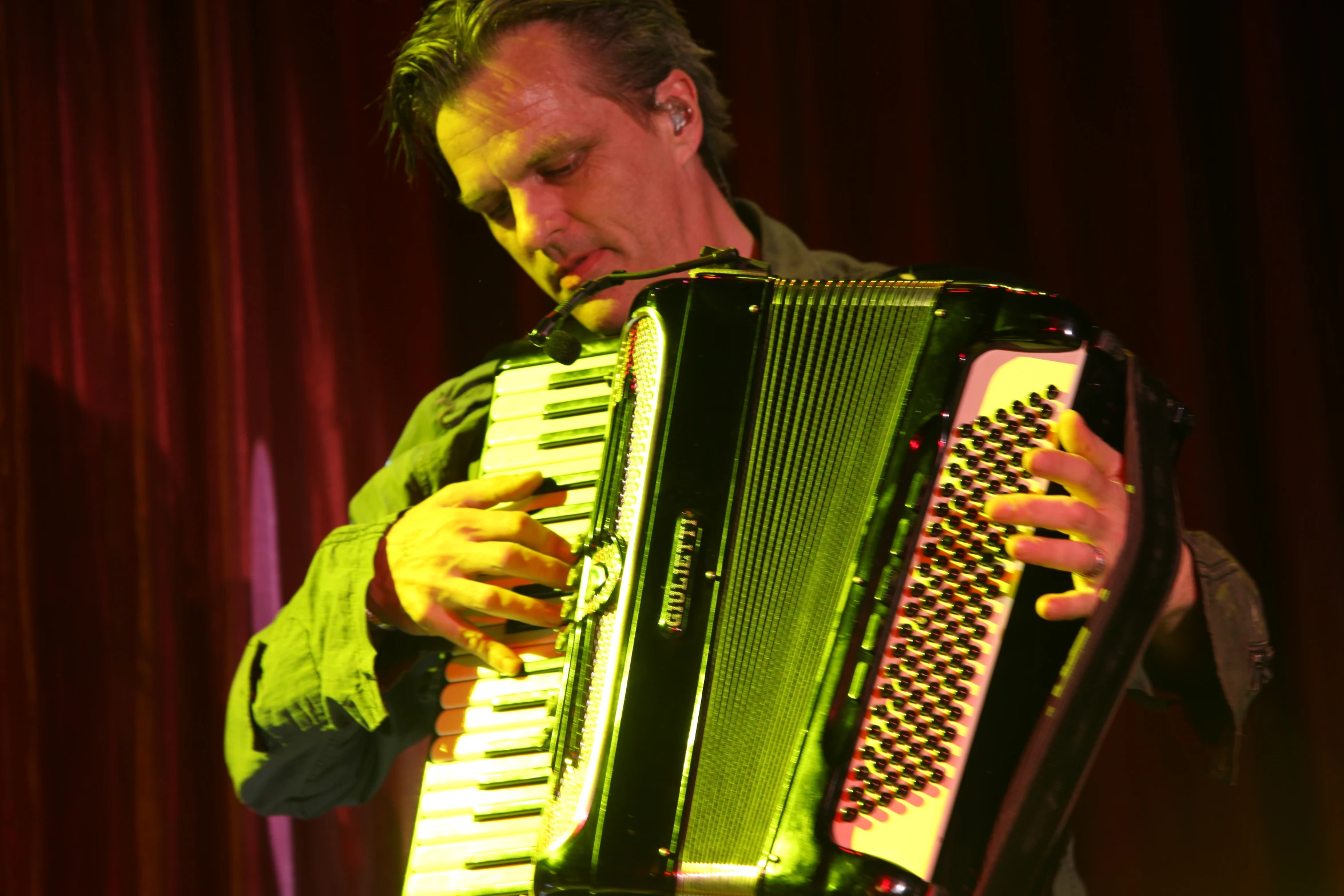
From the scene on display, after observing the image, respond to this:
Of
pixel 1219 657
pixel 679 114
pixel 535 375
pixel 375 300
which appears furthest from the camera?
pixel 375 300

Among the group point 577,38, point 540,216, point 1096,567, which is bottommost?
point 1096,567

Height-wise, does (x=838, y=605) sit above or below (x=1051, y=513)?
below

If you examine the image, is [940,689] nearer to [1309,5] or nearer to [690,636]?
[690,636]

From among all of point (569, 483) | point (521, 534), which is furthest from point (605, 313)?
point (521, 534)

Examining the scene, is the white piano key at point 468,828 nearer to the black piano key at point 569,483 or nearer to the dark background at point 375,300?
the black piano key at point 569,483

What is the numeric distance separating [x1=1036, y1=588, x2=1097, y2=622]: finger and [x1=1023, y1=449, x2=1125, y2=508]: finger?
0.26 feet

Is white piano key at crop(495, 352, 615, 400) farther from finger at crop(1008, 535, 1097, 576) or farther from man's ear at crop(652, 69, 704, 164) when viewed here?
finger at crop(1008, 535, 1097, 576)

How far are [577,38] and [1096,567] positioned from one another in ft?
3.38

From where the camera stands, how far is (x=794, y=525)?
0.97 metres

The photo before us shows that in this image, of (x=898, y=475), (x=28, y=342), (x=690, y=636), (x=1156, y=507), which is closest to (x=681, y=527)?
(x=690, y=636)

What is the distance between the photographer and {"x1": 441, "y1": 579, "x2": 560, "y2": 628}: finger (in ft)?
3.73

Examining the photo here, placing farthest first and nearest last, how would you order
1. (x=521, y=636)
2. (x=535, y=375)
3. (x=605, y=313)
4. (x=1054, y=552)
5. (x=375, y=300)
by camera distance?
(x=375, y=300) → (x=605, y=313) → (x=535, y=375) → (x=521, y=636) → (x=1054, y=552)

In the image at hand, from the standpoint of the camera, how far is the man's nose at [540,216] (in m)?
1.43

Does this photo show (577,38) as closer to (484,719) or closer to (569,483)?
(569,483)
